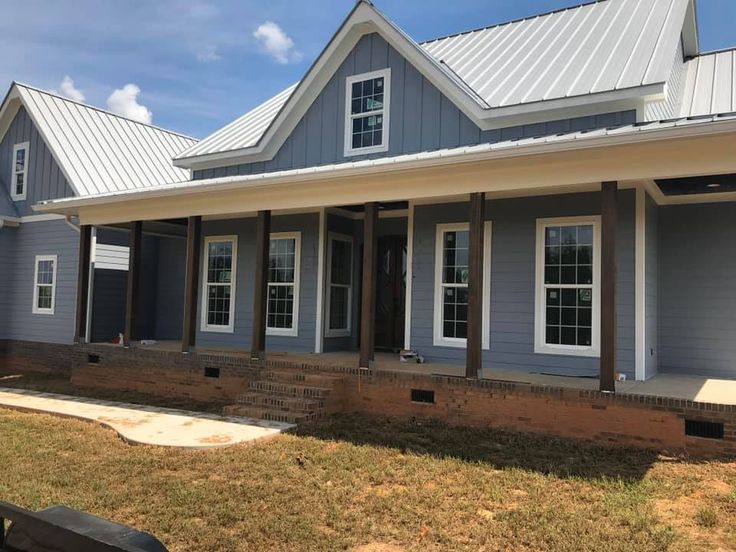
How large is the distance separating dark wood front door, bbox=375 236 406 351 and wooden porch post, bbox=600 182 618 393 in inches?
193

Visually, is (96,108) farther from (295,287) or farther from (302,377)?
(302,377)

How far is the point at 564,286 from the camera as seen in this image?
349 inches

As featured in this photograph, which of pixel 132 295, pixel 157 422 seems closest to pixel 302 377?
pixel 157 422

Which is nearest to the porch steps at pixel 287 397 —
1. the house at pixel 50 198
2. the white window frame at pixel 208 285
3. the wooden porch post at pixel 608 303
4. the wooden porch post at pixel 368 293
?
the wooden porch post at pixel 368 293

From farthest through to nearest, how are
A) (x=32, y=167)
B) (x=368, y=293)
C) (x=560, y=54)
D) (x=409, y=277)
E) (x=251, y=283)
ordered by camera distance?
(x=32, y=167)
(x=251, y=283)
(x=560, y=54)
(x=409, y=277)
(x=368, y=293)

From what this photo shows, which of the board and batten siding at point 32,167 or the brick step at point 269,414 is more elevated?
the board and batten siding at point 32,167

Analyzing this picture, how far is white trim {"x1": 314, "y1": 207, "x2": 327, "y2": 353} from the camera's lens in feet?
36.9

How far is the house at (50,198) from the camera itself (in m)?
14.4

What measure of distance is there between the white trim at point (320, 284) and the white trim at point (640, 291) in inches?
215

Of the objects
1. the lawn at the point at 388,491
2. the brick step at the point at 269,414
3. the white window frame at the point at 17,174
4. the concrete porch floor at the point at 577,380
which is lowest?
the lawn at the point at 388,491

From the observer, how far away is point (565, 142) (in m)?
6.86

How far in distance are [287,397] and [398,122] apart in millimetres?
5213

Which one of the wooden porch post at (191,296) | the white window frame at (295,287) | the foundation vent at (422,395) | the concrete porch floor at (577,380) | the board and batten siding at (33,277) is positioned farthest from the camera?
the board and batten siding at (33,277)

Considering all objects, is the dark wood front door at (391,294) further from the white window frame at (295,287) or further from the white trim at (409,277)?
the white window frame at (295,287)
